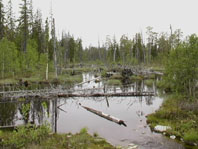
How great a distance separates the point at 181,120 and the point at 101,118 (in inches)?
270

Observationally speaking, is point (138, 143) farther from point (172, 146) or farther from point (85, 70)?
point (85, 70)

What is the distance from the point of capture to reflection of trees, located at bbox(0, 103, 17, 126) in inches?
652

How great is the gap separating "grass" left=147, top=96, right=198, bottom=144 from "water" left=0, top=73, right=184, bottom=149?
854 mm

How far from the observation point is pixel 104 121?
55.8 feet

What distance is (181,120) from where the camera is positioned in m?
15.0

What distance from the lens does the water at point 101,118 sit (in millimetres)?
12977

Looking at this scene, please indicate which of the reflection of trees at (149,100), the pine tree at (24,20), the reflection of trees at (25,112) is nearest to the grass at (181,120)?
the reflection of trees at (149,100)

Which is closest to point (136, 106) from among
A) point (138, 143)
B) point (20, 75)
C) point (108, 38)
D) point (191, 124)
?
point (191, 124)

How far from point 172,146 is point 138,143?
80.0 inches

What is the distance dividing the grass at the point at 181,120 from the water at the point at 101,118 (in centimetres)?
85

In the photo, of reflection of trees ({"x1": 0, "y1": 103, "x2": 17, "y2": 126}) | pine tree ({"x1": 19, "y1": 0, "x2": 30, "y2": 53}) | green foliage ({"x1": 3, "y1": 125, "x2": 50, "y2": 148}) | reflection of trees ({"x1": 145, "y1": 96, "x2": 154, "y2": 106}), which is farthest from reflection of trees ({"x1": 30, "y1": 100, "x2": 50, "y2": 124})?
pine tree ({"x1": 19, "y1": 0, "x2": 30, "y2": 53})

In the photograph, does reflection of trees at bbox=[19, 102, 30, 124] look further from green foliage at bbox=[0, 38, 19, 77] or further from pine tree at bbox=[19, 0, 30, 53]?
pine tree at bbox=[19, 0, 30, 53]

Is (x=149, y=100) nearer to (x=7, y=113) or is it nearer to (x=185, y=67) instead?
(x=185, y=67)

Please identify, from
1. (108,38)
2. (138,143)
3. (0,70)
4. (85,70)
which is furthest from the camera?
(108,38)
